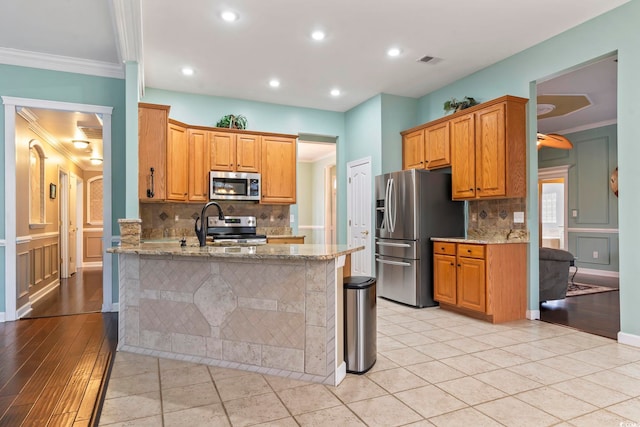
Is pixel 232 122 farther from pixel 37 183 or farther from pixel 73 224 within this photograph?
pixel 73 224

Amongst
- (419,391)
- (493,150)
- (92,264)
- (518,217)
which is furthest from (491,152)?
(92,264)

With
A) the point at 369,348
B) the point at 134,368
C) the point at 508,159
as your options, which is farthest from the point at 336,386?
the point at 508,159

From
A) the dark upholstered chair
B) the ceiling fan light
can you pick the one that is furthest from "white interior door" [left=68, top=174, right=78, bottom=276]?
the dark upholstered chair

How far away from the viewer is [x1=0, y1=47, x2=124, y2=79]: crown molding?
4.18 metres

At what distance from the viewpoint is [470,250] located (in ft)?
14.0

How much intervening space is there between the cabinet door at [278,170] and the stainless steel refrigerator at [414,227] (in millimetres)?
1469

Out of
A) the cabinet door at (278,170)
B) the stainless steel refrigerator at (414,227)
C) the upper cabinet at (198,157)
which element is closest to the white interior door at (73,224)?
the upper cabinet at (198,157)

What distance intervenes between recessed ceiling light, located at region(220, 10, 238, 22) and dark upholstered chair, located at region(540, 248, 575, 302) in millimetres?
4334

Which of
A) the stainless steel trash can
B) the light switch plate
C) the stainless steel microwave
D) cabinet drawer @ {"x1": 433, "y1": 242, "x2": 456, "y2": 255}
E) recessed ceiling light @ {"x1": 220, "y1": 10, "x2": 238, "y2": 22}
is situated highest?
recessed ceiling light @ {"x1": 220, "y1": 10, "x2": 238, "y2": 22}

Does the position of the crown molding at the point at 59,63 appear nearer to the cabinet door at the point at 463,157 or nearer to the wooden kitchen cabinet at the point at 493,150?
the cabinet door at the point at 463,157

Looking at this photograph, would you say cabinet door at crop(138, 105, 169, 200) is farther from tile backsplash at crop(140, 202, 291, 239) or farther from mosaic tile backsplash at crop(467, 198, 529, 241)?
mosaic tile backsplash at crop(467, 198, 529, 241)

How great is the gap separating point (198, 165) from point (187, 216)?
78 cm

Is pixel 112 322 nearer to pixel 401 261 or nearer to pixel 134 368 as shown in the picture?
pixel 134 368

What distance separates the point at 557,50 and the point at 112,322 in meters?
5.36
